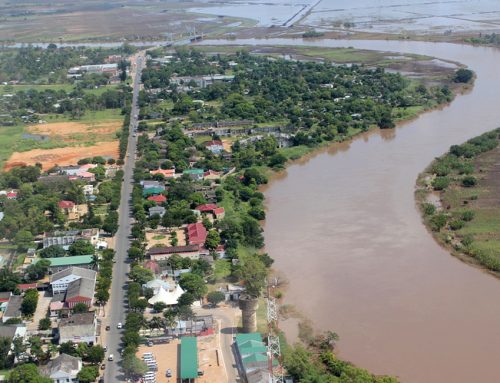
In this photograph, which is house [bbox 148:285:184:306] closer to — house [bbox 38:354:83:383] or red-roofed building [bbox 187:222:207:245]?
house [bbox 38:354:83:383]

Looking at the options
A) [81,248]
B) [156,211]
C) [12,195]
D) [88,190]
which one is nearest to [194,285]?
[81,248]

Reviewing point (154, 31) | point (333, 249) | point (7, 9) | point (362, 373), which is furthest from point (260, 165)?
point (7, 9)

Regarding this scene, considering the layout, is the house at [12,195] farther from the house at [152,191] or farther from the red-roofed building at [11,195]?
the house at [152,191]

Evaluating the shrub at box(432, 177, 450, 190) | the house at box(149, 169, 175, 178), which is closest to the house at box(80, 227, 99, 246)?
the house at box(149, 169, 175, 178)

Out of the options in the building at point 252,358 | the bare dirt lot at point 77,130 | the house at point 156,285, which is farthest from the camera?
the bare dirt lot at point 77,130

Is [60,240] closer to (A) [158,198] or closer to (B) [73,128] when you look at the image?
(A) [158,198]

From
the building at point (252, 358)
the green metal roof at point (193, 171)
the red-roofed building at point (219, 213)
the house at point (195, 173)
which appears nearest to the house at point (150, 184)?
the house at point (195, 173)
